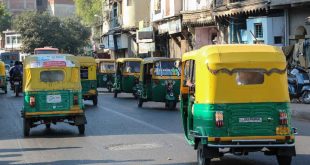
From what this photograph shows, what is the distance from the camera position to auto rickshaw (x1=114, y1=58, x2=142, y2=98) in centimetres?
3238

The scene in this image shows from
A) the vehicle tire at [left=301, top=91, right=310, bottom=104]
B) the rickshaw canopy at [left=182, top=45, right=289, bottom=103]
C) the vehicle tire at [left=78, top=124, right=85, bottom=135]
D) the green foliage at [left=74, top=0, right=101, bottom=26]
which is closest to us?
the rickshaw canopy at [left=182, top=45, right=289, bottom=103]

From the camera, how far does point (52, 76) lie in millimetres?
16625

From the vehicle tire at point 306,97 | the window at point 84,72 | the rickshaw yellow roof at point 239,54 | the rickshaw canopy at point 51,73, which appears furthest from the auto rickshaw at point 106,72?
the rickshaw yellow roof at point 239,54

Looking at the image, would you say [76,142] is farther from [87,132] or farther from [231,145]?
[231,145]

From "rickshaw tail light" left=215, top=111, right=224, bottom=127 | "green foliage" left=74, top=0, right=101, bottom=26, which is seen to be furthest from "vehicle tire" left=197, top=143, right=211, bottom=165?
"green foliage" left=74, top=0, right=101, bottom=26

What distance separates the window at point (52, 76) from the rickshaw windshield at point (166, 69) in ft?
27.0

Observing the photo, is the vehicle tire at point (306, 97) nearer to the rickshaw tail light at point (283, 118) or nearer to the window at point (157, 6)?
the rickshaw tail light at point (283, 118)

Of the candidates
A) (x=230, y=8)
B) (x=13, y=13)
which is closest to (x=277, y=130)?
(x=230, y=8)

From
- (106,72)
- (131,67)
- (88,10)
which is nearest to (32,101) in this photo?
(131,67)

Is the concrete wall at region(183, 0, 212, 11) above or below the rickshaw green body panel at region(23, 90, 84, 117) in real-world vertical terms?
above

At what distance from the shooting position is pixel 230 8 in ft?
113

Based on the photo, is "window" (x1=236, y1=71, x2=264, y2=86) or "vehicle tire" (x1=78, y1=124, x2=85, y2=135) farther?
"vehicle tire" (x1=78, y1=124, x2=85, y2=135)

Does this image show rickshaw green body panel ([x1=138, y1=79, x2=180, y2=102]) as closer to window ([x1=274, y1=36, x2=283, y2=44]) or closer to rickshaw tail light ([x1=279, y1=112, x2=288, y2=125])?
window ([x1=274, y1=36, x2=283, y2=44])

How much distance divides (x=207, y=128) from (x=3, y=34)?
4288 inches
